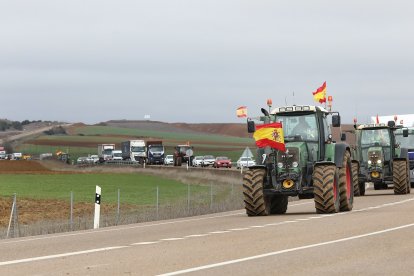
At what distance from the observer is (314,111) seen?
28250mm

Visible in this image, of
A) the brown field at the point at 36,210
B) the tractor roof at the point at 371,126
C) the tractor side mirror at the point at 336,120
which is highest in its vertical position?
the tractor roof at the point at 371,126

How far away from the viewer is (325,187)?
26703 millimetres

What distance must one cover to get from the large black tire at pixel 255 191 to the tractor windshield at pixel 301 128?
1532 millimetres

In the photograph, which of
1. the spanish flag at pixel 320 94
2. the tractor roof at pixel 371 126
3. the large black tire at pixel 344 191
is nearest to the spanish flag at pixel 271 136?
the large black tire at pixel 344 191

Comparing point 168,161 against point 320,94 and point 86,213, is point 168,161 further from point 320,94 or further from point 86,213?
point 320,94

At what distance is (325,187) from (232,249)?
10.7 meters

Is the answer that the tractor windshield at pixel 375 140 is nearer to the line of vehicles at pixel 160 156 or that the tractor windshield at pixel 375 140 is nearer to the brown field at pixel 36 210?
the brown field at pixel 36 210

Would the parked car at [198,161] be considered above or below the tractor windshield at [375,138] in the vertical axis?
below

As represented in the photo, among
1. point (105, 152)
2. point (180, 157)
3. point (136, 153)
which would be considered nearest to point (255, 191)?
point (180, 157)

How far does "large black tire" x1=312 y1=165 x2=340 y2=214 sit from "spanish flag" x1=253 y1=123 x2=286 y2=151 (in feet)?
3.99

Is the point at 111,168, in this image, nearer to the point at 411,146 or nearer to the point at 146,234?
the point at 411,146

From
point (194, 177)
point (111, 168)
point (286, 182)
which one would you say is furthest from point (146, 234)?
point (111, 168)

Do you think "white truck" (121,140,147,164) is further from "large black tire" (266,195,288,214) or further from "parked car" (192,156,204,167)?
"large black tire" (266,195,288,214)

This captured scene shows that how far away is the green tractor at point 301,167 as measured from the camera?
27078 millimetres
